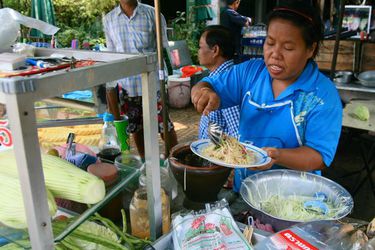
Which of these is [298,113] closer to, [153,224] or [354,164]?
[153,224]

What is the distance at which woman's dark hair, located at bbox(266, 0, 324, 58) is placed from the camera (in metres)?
1.61

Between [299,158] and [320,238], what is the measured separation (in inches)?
20.9

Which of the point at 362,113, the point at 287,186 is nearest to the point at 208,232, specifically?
the point at 287,186

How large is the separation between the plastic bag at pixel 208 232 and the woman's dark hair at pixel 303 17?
3.21 ft

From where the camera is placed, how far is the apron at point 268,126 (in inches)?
68.5

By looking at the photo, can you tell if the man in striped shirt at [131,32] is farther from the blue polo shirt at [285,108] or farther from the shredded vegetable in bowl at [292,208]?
the shredded vegetable in bowl at [292,208]

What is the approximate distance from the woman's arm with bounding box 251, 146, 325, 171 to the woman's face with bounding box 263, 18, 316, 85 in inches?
16.0

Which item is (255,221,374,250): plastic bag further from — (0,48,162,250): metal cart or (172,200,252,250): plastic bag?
(0,48,162,250): metal cart

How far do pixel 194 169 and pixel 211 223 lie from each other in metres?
0.29

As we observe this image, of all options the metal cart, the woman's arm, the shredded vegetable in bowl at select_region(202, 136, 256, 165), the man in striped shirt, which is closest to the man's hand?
the shredded vegetable in bowl at select_region(202, 136, 256, 165)

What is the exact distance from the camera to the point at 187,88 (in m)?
7.23

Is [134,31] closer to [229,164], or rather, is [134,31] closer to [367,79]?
[367,79]

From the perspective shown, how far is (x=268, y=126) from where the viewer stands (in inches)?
71.0

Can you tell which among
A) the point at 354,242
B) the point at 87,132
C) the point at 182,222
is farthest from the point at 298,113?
the point at 87,132
